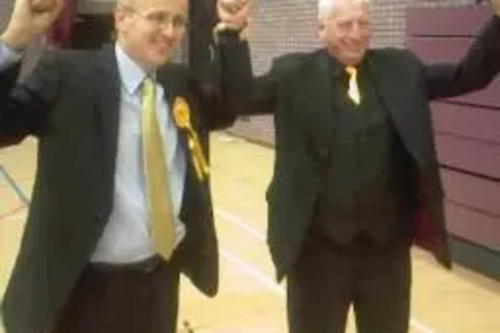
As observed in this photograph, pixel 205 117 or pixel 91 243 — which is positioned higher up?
pixel 205 117

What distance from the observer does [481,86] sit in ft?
10.0

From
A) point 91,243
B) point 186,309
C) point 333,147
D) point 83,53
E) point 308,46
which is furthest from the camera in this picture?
point 308,46

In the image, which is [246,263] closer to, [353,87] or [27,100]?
[353,87]

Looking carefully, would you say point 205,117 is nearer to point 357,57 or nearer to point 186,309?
point 357,57

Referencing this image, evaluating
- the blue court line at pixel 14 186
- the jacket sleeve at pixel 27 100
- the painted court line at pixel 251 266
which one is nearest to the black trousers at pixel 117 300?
the jacket sleeve at pixel 27 100

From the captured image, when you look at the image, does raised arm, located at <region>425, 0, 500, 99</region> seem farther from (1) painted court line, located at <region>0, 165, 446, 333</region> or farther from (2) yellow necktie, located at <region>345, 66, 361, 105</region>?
(1) painted court line, located at <region>0, 165, 446, 333</region>

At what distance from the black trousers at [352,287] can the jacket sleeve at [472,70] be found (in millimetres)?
584

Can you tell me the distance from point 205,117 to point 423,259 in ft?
12.6

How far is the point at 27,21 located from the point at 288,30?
889 cm

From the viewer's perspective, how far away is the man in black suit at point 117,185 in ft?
7.92

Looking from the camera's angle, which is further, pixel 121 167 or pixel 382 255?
pixel 382 255

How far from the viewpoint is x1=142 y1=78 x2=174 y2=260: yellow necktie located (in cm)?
248

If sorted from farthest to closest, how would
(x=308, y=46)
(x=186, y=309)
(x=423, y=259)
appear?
(x=308, y=46)
(x=423, y=259)
(x=186, y=309)

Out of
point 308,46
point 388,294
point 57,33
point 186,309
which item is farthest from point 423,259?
point 308,46
